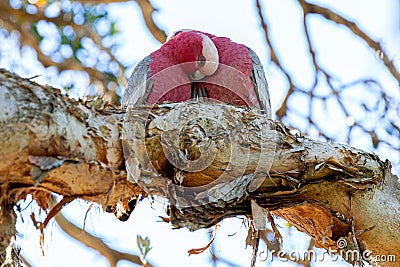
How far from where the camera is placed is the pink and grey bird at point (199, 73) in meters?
2.35

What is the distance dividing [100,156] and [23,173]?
18 centimetres

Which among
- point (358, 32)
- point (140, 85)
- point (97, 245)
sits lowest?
point (97, 245)

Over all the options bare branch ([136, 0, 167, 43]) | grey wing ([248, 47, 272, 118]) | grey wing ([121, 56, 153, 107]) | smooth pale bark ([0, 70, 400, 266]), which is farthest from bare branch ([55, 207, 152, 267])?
smooth pale bark ([0, 70, 400, 266])

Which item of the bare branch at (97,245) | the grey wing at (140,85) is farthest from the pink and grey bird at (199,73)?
the bare branch at (97,245)

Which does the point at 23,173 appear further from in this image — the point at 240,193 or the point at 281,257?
the point at 281,257

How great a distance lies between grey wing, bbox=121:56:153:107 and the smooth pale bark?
32.4 inches

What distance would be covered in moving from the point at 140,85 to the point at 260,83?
49cm

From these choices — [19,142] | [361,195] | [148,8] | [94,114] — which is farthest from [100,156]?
[148,8]

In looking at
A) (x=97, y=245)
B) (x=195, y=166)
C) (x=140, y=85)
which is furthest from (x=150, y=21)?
(x=195, y=166)

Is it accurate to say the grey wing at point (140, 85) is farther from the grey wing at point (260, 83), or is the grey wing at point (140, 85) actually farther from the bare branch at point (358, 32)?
the bare branch at point (358, 32)

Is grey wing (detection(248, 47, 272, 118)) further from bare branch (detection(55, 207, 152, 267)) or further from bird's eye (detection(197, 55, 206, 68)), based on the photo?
bare branch (detection(55, 207, 152, 267))

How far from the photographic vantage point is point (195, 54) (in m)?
2.37

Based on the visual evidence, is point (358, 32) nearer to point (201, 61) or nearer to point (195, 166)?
point (201, 61)

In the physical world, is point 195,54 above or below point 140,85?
above
